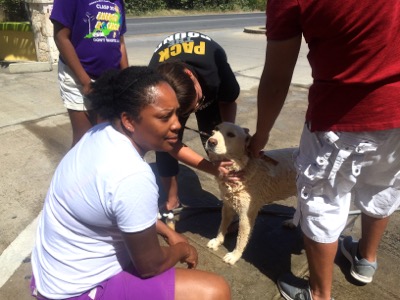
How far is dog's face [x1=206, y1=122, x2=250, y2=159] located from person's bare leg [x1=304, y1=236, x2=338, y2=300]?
2.34 feet

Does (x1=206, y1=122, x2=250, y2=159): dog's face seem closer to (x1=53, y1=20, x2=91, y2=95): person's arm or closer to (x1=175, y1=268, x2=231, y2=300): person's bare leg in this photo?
(x1=175, y1=268, x2=231, y2=300): person's bare leg

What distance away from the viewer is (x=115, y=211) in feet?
5.08

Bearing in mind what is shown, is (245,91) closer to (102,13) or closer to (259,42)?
(102,13)

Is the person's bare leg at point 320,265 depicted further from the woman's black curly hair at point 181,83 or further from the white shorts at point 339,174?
the woman's black curly hair at point 181,83

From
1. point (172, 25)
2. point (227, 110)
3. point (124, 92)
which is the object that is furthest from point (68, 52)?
point (172, 25)

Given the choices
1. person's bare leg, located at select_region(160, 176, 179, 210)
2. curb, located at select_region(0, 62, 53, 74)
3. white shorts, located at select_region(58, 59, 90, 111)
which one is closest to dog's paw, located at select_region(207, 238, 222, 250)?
person's bare leg, located at select_region(160, 176, 179, 210)

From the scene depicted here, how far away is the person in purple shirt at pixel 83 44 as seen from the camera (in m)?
3.06

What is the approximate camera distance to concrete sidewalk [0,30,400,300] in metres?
2.63

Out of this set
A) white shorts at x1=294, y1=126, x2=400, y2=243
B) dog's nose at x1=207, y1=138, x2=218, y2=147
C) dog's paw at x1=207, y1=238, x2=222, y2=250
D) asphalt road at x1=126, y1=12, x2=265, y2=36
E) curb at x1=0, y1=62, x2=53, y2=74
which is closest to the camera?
white shorts at x1=294, y1=126, x2=400, y2=243

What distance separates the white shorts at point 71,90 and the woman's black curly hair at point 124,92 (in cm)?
162

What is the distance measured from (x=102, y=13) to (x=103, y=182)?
6.88 feet

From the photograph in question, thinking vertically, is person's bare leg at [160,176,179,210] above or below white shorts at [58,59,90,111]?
below

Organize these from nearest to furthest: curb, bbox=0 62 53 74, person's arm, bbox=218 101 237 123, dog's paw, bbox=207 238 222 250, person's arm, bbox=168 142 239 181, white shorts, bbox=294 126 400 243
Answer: white shorts, bbox=294 126 400 243, person's arm, bbox=168 142 239 181, dog's paw, bbox=207 238 222 250, person's arm, bbox=218 101 237 123, curb, bbox=0 62 53 74

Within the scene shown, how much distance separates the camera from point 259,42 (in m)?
15.1
